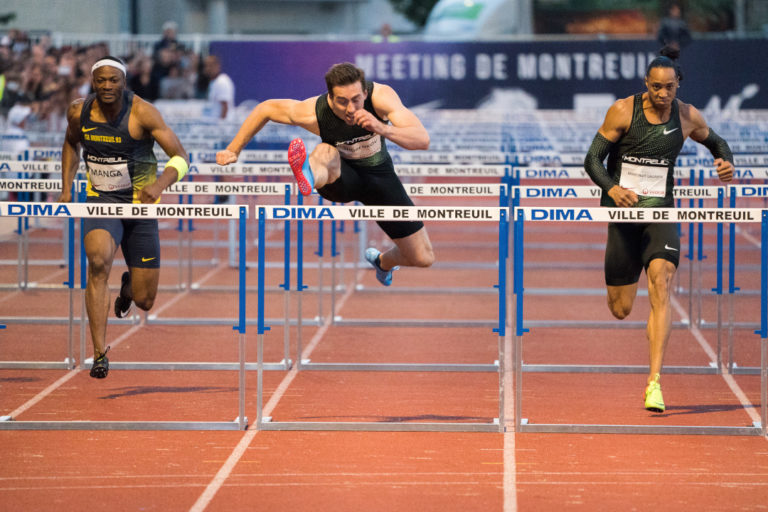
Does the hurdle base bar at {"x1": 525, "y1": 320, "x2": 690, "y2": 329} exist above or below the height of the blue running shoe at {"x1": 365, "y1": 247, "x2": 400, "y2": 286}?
below

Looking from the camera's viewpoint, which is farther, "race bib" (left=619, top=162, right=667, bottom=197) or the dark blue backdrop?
the dark blue backdrop

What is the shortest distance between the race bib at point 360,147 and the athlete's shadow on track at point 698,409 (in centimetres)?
241

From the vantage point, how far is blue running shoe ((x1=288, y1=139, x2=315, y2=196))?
7.20 metres

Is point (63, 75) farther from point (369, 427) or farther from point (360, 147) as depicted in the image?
point (369, 427)

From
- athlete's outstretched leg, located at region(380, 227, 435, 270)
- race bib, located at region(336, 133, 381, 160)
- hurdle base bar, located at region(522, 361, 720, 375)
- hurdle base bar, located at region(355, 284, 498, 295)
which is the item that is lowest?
A: hurdle base bar, located at region(522, 361, 720, 375)

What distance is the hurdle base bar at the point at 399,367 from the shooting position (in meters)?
9.23

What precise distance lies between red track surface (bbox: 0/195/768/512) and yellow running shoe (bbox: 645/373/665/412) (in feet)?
0.57

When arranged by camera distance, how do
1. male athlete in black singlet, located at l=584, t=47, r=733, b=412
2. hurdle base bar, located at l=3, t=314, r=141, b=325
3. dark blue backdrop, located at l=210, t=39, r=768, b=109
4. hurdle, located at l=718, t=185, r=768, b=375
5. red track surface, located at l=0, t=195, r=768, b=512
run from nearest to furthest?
red track surface, located at l=0, t=195, r=768, b=512
male athlete in black singlet, located at l=584, t=47, r=733, b=412
hurdle, located at l=718, t=185, r=768, b=375
hurdle base bar, located at l=3, t=314, r=141, b=325
dark blue backdrop, located at l=210, t=39, r=768, b=109

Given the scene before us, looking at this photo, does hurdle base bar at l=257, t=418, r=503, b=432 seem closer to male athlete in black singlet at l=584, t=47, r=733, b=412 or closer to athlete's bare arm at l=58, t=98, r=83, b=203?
male athlete in black singlet at l=584, t=47, r=733, b=412

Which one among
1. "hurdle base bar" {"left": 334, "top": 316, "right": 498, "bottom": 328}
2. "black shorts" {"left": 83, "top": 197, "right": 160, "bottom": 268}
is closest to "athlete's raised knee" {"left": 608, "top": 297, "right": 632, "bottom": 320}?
"black shorts" {"left": 83, "top": 197, "right": 160, "bottom": 268}

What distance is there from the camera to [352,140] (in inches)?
307

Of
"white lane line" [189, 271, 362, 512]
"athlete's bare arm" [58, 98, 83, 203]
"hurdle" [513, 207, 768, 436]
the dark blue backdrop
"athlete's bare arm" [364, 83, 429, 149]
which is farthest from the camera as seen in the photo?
the dark blue backdrop

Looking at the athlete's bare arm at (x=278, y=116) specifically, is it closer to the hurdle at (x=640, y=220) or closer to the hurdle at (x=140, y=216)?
the hurdle at (x=140, y=216)

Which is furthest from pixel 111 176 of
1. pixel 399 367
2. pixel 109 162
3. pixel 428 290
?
pixel 428 290
